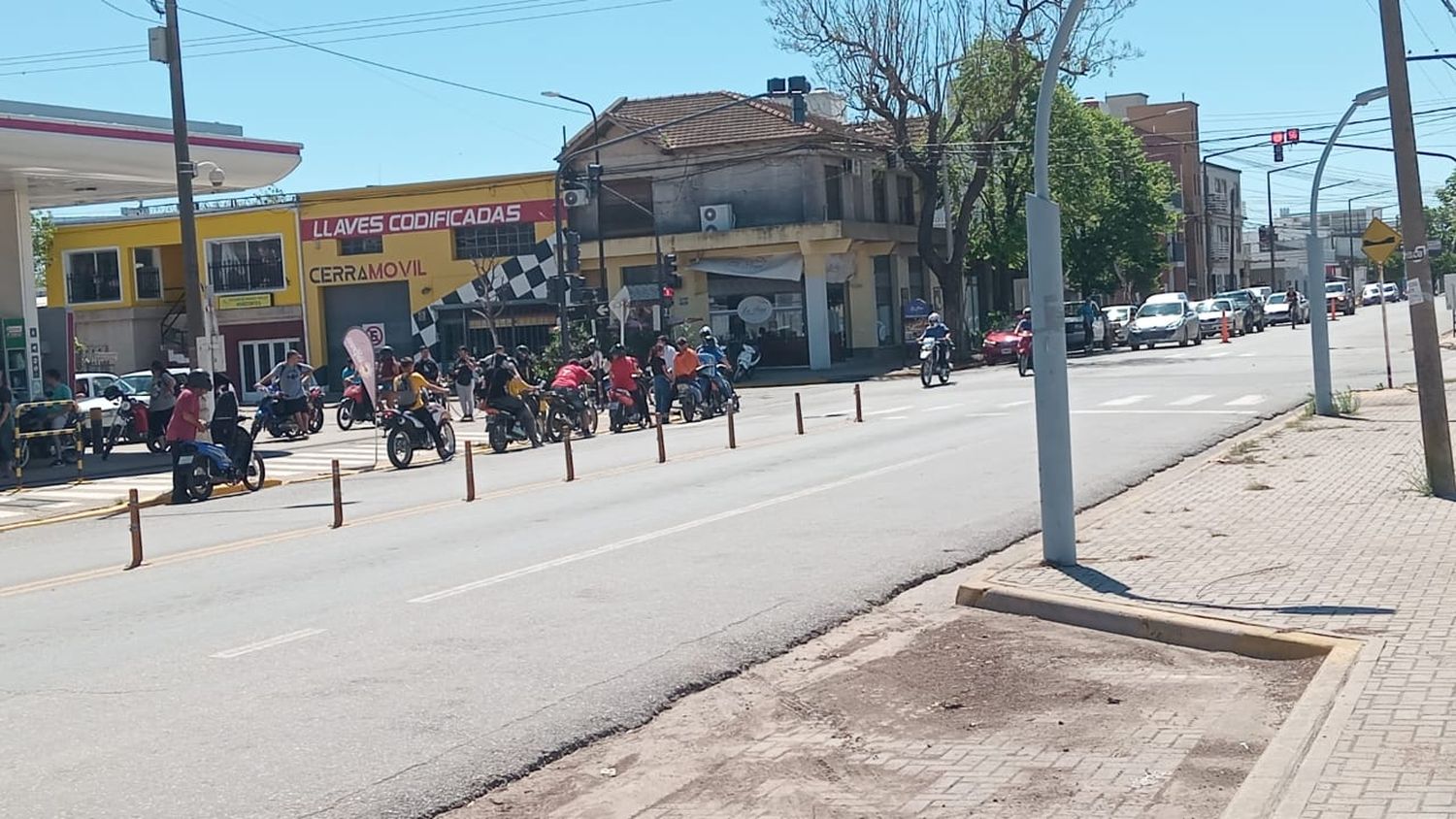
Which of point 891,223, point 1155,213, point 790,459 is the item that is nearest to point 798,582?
point 790,459

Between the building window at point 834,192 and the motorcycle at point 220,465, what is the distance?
3199 centimetres

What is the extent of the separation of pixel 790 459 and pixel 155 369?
13.9m

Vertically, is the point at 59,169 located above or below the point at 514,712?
above

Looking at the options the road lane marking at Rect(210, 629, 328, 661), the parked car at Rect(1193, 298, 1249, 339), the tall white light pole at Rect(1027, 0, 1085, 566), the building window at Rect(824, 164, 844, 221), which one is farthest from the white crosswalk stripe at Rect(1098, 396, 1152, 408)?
the parked car at Rect(1193, 298, 1249, 339)

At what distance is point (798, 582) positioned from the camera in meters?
11.3

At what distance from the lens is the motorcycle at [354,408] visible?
35500mm

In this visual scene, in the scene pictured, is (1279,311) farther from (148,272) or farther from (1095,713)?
(1095,713)

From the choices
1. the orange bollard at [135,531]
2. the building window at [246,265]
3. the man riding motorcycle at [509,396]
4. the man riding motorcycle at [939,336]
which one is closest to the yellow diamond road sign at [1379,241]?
the man riding motorcycle at [509,396]

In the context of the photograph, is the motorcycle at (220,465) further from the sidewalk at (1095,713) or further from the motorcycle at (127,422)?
the sidewalk at (1095,713)

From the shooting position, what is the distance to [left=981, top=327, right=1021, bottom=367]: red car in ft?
163

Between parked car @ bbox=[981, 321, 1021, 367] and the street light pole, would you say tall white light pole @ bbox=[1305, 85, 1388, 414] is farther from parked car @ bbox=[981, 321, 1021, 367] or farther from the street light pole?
parked car @ bbox=[981, 321, 1021, 367]

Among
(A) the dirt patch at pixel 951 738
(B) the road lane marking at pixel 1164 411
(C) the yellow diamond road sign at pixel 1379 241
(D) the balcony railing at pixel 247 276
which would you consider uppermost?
(D) the balcony railing at pixel 247 276

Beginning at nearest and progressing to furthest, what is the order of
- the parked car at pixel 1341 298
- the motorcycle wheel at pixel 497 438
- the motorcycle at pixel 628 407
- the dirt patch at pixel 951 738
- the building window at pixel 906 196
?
the dirt patch at pixel 951 738 → the motorcycle wheel at pixel 497 438 → the motorcycle at pixel 628 407 → the building window at pixel 906 196 → the parked car at pixel 1341 298

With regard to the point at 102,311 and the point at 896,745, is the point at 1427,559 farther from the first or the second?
the point at 102,311
